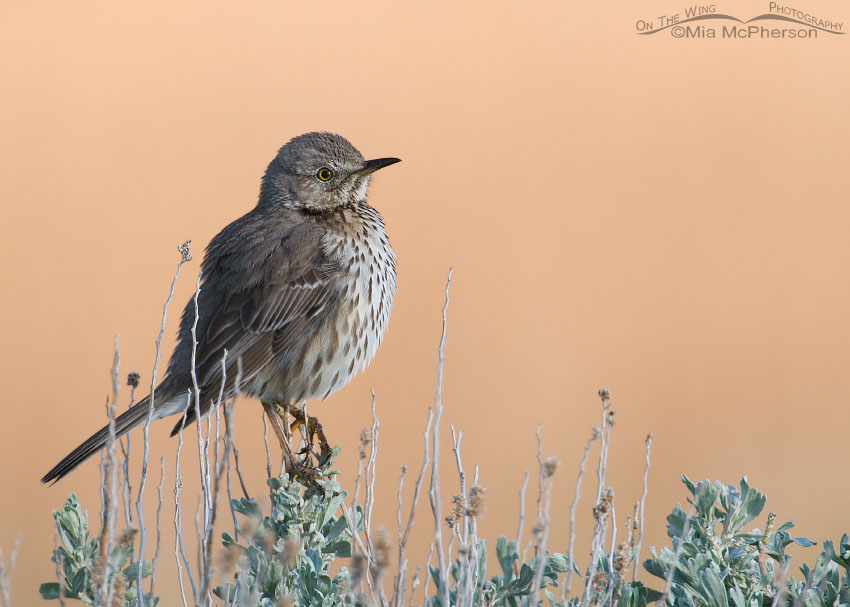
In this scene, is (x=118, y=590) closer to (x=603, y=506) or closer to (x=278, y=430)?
(x=603, y=506)

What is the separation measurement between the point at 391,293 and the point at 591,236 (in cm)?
584

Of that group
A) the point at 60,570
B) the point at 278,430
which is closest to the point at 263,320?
the point at 278,430

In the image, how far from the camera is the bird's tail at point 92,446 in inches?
177

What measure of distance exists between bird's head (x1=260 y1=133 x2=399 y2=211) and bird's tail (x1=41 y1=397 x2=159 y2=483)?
1458 mm

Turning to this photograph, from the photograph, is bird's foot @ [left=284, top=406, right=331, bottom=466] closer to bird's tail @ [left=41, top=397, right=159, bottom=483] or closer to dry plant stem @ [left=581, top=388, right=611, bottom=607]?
bird's tail @ [left=41, top=397, right=159, bottom=483]

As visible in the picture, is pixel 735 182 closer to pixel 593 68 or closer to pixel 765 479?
pixel 593 68

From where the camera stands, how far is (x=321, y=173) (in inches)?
219

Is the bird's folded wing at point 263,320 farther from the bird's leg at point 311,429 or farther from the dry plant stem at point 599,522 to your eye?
the dry plant stem at point 599,522

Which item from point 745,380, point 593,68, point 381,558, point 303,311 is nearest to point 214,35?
point 593,68

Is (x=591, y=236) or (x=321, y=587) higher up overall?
(x=591, y=236)

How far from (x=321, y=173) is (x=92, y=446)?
189cm

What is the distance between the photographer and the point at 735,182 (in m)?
11.1

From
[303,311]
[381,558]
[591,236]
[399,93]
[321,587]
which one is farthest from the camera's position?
[399,93]

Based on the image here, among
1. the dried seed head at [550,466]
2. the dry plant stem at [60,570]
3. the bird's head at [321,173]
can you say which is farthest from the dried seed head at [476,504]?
the bird's head at [321,173]
